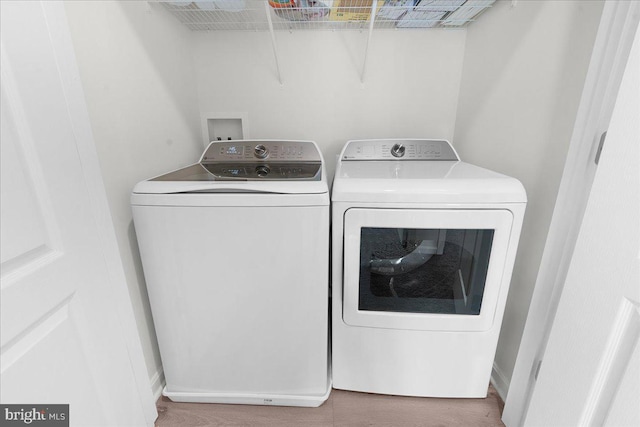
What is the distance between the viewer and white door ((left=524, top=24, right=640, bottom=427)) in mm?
639

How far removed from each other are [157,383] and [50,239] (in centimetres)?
99

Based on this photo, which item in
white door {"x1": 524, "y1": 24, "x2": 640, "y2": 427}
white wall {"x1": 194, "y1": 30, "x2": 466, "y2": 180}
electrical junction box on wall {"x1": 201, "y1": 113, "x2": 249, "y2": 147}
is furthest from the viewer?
electrical junction box on wall {"x1": 201, "y1": 113, "x2": 249, "y2": 147}

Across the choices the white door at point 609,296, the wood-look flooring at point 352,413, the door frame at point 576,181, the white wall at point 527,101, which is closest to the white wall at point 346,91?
the white wall at point 527,101

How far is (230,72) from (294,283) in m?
1.41

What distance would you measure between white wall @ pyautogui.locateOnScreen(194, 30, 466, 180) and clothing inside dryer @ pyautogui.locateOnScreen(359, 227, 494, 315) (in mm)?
951

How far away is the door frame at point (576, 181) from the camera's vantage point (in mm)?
786

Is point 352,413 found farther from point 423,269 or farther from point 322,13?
point 322,13

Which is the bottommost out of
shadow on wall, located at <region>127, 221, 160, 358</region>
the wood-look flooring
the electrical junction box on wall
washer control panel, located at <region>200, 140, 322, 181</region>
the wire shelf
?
the wood-look flooring

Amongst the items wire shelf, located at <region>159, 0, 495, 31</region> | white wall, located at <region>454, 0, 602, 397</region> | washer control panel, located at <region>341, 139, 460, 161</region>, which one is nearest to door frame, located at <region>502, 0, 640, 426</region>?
white wall, located at <region>454, 0, 602, 397</region>

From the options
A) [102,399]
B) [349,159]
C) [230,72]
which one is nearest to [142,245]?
[102,399]

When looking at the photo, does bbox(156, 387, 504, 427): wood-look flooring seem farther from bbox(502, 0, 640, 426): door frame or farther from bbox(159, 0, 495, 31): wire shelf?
bbox(159, 0, 495, 31): wire shelf

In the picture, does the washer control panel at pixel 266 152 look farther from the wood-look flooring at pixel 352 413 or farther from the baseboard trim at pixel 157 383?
the wood-look flooring at pixel 352 413

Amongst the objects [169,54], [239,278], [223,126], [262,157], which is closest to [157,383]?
[239,278]

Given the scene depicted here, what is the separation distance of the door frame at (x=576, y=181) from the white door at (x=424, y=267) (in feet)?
0.47
